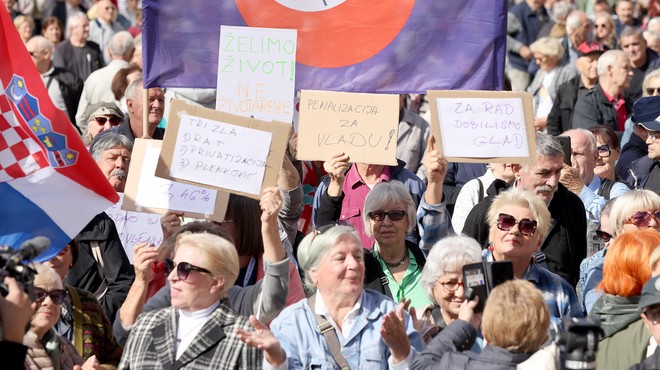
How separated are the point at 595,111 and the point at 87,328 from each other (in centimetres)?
742

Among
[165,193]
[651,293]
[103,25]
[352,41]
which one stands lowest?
[651,293]

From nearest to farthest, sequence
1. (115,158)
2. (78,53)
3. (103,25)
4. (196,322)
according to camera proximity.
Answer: (196,322) → (115,158) → (78,53) → (103,25)

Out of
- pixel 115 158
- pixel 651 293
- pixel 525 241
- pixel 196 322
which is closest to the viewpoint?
pixel 651 293

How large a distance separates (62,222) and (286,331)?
1538mm

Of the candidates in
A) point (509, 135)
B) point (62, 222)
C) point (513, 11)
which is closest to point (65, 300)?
point (62, 222)

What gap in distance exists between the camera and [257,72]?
8531 mm

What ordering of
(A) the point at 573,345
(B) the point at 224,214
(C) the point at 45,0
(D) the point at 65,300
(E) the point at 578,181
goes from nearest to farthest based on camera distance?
(A) the point at 573,345 → (D) the point at 65,300 → (B) the point at 224,214 → (E) the point at 578,181 → (C) the point at 45,0

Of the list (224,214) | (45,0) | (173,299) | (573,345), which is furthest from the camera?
(45,0)

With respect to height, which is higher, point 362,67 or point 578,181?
point 362,67

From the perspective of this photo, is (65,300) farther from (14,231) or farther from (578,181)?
(578,181)

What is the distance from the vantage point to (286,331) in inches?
252

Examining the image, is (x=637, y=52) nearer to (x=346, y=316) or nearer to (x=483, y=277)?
(x=346, y=316)

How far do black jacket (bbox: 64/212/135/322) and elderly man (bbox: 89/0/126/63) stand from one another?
9194mm

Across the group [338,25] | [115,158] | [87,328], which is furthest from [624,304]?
[115,158]
